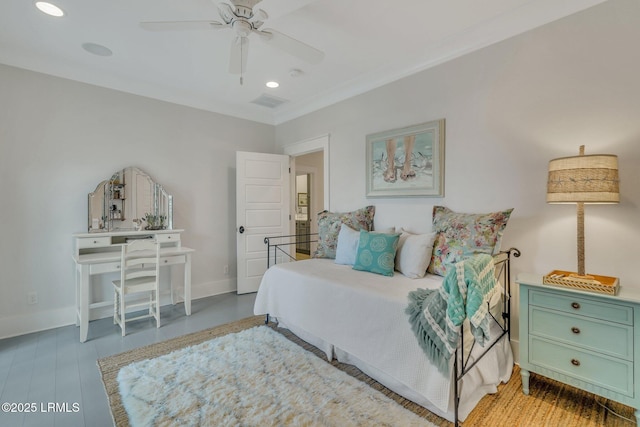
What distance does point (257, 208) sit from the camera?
14.0 ft

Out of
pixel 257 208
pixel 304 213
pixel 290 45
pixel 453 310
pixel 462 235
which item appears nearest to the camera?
pixel 453 310

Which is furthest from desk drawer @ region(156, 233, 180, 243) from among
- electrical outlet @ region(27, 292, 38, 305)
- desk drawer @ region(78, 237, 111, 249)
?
electrical outlet @ region(27, 292, 38, 305)

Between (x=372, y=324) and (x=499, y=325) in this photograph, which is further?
(x=499, y=325)

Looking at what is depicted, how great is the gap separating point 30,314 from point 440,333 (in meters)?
3.81

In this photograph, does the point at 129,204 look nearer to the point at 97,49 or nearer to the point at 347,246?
the point at 97,49

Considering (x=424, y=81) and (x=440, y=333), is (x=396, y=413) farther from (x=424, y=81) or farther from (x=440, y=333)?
(x=424, y=81)

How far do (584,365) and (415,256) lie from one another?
116 cm

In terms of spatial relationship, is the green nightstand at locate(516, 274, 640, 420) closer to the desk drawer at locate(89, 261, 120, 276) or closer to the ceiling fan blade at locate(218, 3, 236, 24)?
the ceiling fan blade at locate(218, 3, 236, 24)

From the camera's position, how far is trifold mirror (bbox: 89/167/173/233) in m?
3.25

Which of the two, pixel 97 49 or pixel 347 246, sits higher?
pixel 97 49

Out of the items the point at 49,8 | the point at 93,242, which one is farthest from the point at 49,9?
the point at 93,242

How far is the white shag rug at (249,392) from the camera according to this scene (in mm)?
1651

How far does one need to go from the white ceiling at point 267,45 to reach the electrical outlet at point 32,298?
88.3 inches

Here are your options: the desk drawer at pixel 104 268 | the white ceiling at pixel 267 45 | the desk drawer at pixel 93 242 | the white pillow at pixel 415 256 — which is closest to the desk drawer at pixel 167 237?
the desk drawer at pixel 93 242
